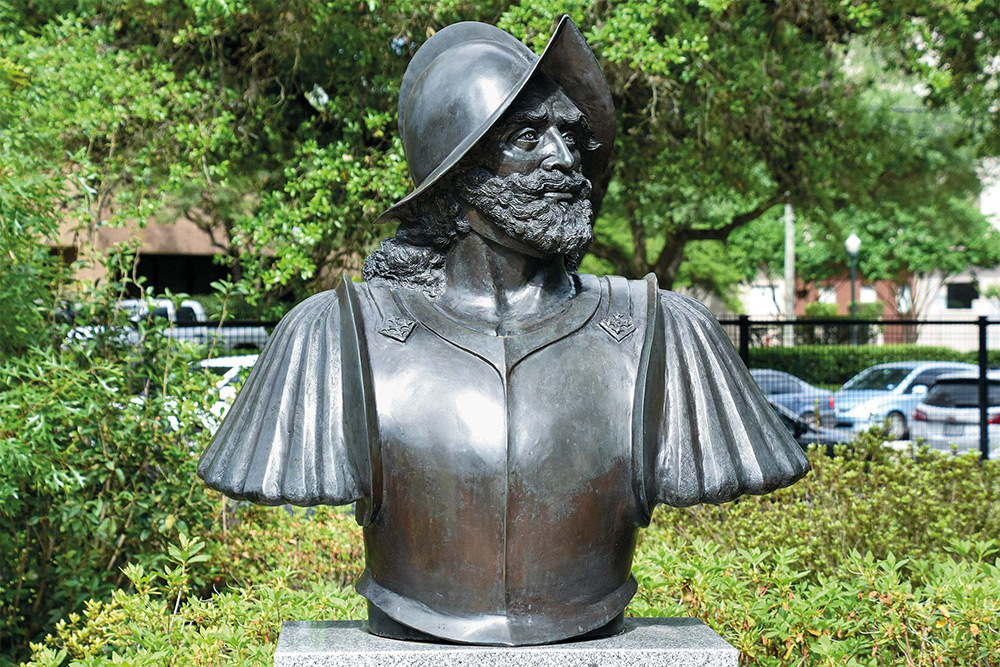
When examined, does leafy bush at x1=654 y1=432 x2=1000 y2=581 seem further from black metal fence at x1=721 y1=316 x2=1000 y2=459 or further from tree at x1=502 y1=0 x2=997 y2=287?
black metal fence at x1=721 y1=316 x2=1000 y2=459

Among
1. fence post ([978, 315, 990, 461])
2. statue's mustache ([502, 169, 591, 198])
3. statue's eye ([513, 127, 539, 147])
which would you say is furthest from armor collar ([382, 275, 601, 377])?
fence post ([978, 315, 990, 461])

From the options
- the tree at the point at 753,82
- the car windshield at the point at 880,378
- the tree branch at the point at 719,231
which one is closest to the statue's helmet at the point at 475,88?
the tree at the point at 753,82

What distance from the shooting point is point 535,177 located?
263cm

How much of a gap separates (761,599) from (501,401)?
1.98 metres

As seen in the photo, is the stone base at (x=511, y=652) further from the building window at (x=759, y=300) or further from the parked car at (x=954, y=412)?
Answer: the building window at (x=759, y=300)

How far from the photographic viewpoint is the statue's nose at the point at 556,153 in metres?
2.63

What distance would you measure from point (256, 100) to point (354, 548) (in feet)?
13.7

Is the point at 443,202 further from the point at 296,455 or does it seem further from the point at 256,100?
the point at 256,100

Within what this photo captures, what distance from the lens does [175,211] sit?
20891 millimetres

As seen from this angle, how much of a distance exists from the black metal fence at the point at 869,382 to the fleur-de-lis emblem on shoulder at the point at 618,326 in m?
8.52

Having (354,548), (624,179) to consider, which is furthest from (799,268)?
(354,548)

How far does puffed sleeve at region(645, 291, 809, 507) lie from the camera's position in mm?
2684

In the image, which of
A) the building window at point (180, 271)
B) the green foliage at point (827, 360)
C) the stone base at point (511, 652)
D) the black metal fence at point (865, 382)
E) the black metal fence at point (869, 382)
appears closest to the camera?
the stone base at point (511, 652)

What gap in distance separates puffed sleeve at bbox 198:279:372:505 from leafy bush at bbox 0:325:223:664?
7.78 feet
